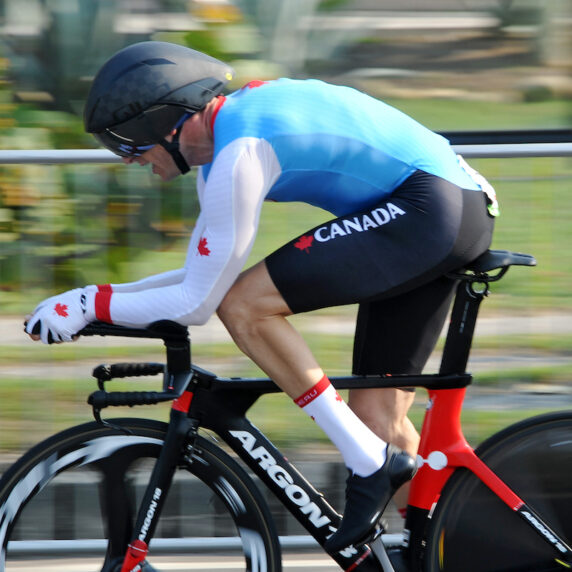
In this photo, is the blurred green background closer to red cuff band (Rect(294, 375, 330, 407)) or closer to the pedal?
the pedal

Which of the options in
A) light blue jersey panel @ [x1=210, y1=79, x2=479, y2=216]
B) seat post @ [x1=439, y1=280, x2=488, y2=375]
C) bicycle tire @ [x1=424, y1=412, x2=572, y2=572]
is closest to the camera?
light blue jersey panel @ [x1=210, y1=79, x2=479, y2=216]

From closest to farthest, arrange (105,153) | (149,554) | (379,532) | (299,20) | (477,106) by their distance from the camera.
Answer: (379,532)
(149,554)
(105,153)
(299,20)
(477,106)

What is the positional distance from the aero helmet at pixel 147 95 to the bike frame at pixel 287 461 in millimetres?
530

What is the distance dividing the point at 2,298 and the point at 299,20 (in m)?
2.38

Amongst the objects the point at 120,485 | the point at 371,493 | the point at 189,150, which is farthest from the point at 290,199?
the point at 120,485

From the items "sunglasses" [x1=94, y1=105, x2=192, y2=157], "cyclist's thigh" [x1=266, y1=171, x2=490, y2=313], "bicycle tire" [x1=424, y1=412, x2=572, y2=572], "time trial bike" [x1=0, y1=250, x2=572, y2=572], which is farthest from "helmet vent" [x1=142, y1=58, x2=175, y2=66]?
"bicycle tire" [x1=424, y1=412, x2=572, y2=572]

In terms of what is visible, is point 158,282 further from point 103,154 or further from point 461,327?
point 103,154

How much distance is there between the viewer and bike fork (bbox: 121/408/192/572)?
2.96 metres

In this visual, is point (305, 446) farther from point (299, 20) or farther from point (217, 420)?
point (299, 20)

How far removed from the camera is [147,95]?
278 centimetres

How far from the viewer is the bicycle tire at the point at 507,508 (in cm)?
316

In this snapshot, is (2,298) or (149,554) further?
(2,298)

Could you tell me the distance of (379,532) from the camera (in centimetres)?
302

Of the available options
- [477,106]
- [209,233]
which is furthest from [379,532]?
[477,106]
